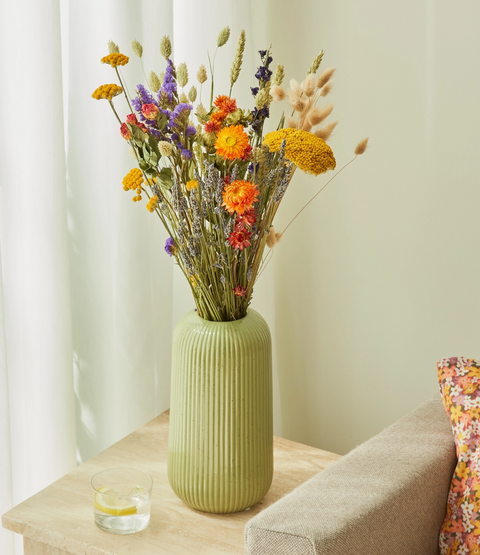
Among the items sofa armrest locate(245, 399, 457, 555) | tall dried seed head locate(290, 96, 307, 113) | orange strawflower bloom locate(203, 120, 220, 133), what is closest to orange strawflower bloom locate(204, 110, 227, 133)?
orange strawflower bloom locate(203, 120, 220, 133)

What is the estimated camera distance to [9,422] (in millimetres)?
1235

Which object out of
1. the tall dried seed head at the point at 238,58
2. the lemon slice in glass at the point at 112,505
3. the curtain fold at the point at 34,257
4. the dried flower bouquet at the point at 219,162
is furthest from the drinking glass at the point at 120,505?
the tall dried seed head at the point at 238,58

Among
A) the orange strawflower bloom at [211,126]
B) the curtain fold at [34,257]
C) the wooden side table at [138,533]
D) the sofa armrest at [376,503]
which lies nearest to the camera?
the sofa armrest at [376,503]

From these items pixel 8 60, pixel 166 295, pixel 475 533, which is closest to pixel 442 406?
pixel 475 533

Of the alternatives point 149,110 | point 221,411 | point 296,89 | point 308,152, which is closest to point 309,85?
point 296,89

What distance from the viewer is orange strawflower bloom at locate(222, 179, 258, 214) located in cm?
94

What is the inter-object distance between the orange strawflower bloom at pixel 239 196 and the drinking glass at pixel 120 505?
513 millimetres

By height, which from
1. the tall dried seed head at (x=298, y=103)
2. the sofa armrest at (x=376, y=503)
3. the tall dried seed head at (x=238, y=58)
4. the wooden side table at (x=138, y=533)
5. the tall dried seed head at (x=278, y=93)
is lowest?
the wooden side table at (x=138, y=533)

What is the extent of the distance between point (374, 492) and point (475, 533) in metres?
0.21

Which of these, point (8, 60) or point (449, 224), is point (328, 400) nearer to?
point (449, 224)

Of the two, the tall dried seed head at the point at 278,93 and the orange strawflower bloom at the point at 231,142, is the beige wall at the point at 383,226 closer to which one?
the tall dried seed head at the point at 278,93

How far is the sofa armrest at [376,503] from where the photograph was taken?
0.86 m

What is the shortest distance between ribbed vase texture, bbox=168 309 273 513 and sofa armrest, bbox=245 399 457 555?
148 millimetres

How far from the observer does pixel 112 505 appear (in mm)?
1106
